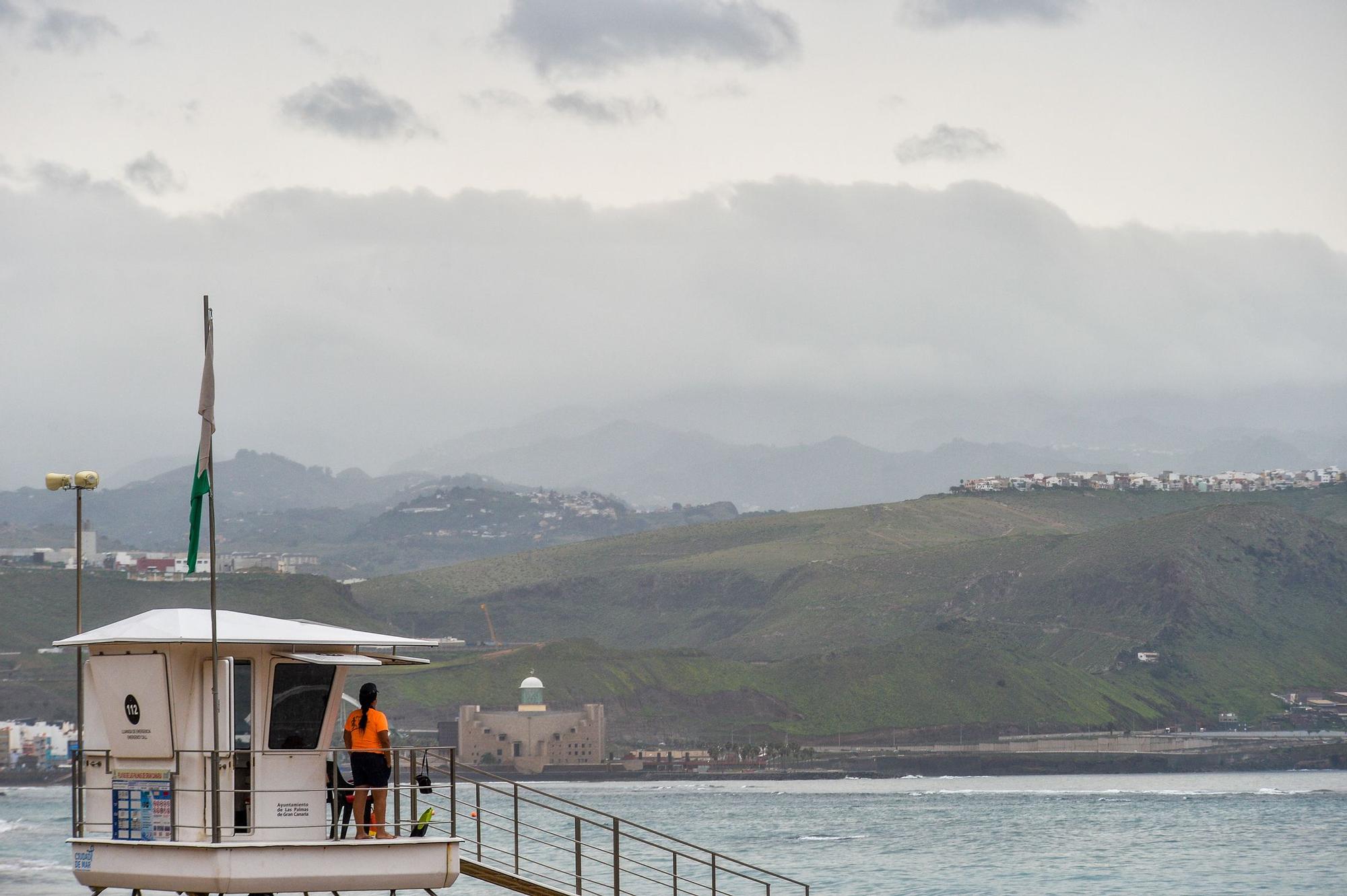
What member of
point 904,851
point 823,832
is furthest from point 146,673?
point 823,832

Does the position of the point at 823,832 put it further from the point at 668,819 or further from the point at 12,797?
the point at 12,797

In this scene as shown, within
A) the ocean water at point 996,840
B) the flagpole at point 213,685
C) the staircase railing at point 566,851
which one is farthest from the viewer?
the ocean water at point 996,840

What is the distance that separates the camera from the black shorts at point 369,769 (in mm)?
24172

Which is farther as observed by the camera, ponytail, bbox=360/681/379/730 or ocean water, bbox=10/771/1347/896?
ocean water, bbox=10/771/1347/896

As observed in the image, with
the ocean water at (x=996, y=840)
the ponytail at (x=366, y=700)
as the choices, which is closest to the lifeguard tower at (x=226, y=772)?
the ponytail at (x=366, y=700)

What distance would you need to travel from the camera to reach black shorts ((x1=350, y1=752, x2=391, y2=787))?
24172 millimetres

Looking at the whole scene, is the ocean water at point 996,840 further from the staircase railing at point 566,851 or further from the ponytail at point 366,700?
the ponytail at point 366,700

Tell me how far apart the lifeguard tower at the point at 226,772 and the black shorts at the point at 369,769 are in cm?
22

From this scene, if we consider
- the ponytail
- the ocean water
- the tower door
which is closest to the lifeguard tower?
the tower door

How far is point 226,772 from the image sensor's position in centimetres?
2392

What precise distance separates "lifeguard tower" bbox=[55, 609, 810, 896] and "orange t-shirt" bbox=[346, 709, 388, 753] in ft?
1.40

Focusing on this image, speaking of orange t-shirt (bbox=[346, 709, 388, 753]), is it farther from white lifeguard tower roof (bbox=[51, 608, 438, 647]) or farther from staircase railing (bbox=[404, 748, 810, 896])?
white lifeguard tower roof (bbox=[51, 608, 438, 647])

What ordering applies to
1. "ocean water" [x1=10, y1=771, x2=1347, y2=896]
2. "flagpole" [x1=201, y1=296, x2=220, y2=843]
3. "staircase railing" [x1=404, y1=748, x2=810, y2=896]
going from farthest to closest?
"ocean water" [x1=10, y1=771, x2=1347, y2=896] → "staircase railing" [x1=404, y1=748, x2=810, y2=896] → "flagpole" [x1=201, y1=296, x2=220, y2=843]

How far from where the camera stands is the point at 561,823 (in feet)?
450
